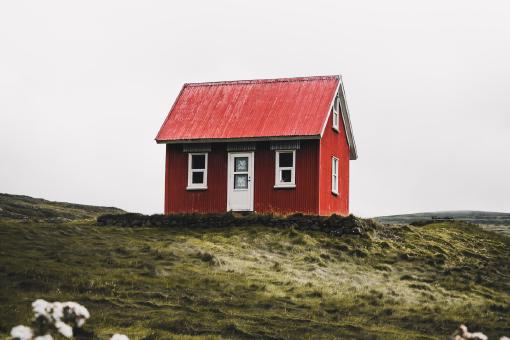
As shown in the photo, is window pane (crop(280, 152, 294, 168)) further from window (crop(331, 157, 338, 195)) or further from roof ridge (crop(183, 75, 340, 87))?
roof ridge (crop(183, 75, 340, 87))

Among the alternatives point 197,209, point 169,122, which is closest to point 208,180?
point 197,209

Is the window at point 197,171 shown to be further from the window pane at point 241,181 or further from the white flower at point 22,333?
the white flower at point 22,333

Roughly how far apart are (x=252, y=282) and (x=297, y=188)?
487 inches

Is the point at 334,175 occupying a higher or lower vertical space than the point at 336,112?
lower

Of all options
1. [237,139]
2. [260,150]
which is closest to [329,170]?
[260,150]

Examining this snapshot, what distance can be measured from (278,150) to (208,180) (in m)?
3.82

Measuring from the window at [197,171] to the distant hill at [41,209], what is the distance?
16.1 metres

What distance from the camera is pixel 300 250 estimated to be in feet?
104

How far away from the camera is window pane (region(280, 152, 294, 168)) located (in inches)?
1486

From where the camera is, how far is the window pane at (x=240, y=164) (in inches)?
1508

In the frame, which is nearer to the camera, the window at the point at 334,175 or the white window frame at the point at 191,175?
the white window frame at the point at 191,175

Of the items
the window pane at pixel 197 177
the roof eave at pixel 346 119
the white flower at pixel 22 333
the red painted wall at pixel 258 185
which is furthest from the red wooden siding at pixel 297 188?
the white flower at pixel 22 333

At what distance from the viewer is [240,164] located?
126ft

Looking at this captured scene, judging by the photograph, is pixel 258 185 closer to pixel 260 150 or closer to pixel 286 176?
pixel 286 176
